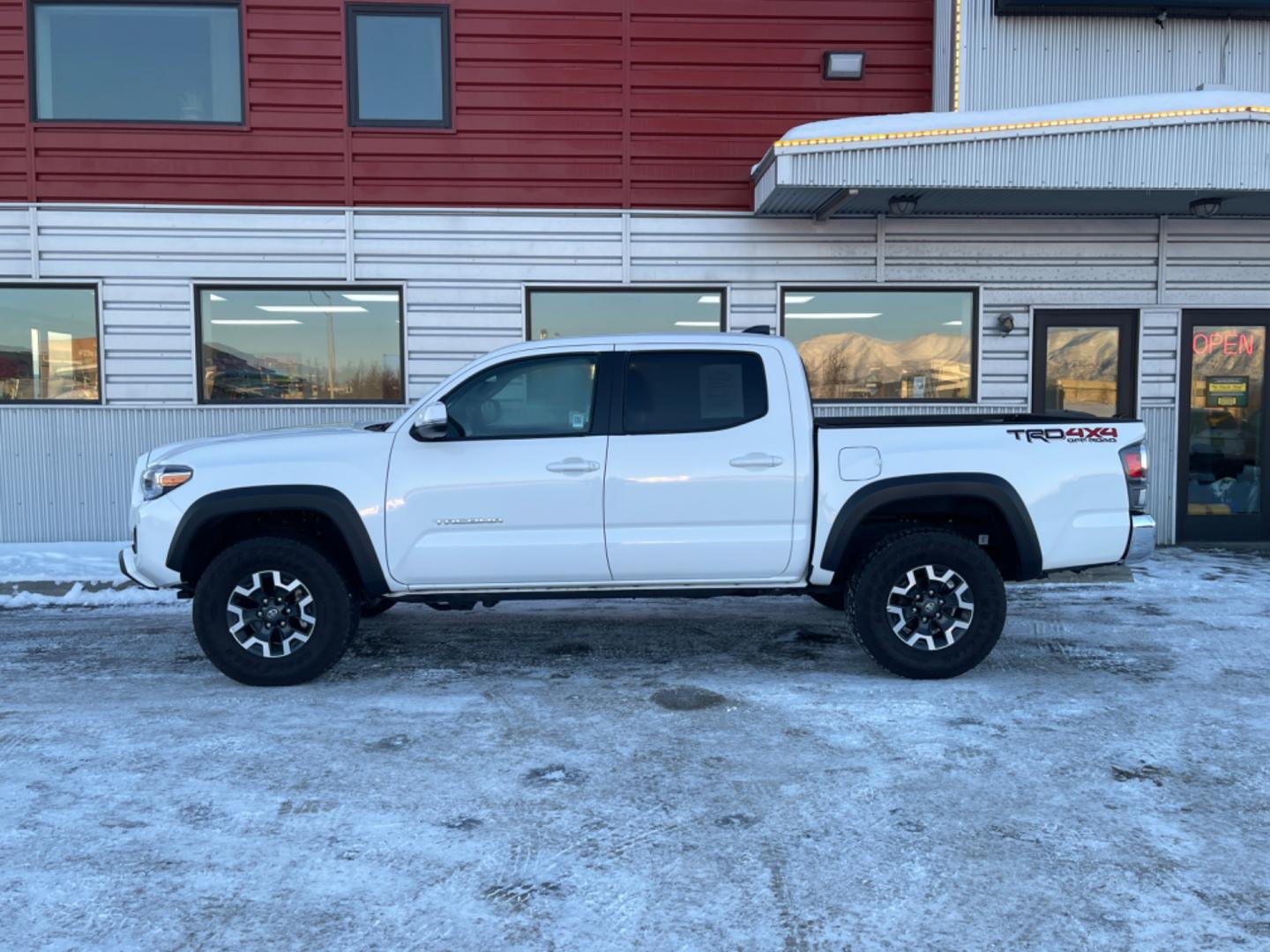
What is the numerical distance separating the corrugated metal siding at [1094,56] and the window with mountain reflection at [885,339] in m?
2.06

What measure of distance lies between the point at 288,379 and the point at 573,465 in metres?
5.99

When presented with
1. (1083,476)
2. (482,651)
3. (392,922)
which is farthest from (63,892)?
(1083,476)

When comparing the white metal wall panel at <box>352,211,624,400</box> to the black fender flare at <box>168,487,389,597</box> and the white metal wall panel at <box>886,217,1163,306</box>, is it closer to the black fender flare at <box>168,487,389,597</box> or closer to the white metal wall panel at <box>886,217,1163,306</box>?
the white metal wall panel at <box>886,217,1163,306</box>

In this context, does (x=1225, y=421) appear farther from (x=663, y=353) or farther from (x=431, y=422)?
(x=431, y=422)

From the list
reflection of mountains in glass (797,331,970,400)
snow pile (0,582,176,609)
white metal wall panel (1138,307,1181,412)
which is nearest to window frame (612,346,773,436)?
snow pile (0,582,176,609)

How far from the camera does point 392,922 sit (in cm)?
301

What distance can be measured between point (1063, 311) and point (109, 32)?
10.3 meters

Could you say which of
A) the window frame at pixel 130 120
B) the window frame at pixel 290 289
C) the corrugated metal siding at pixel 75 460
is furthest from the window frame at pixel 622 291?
the window frame at pixel 130 120

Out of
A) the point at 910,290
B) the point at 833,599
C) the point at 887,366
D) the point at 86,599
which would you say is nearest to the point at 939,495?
the point at 833,599

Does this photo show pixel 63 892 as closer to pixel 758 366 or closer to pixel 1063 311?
pixel 758 366

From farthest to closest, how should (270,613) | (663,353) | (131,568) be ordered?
(663,353) < (131,568) < (270,613)

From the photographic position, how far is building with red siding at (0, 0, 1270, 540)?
388 inches

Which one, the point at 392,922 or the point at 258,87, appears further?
the point at 258,87

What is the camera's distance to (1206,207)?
963cm
